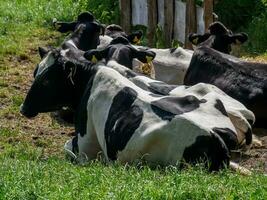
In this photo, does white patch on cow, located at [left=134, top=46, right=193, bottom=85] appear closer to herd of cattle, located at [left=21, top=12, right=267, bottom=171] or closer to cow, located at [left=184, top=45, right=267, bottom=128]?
herd of cattle, located at [left=21, top=12, right=267, bottom=171]

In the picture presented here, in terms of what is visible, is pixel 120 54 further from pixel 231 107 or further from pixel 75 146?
pixel 231 107

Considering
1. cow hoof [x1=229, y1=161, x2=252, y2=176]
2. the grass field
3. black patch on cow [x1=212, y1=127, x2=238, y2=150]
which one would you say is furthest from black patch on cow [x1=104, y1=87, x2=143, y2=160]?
cow hoof [x1=229, y1=161, x2=252, y2=176]

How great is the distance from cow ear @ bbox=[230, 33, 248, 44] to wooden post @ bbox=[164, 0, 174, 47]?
13.4 feet

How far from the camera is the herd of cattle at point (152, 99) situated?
8.70 meters

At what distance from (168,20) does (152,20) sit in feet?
1.41

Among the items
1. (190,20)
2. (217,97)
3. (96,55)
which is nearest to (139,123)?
(217,97)

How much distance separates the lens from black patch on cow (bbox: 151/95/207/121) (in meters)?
8.87

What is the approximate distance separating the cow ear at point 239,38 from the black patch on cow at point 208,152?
5721 millimetres

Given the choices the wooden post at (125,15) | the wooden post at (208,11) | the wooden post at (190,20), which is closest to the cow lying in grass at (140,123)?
the wooden post at (208,11)

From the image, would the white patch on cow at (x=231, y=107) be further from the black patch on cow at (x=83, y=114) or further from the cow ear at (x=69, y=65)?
the cow ear at (x=69, y=65)

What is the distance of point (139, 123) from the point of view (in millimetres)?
9047

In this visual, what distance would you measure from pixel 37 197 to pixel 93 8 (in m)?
15.1

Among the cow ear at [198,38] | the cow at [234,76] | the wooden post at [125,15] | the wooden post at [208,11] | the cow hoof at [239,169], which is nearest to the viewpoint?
the cow hoof at [239,169]

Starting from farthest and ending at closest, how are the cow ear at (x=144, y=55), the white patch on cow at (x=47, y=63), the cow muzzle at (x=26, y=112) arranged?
the cow muzzle at (x=26, y=112), the white patch on cow at (x=47, y=63), the cow ear at (x=144, y=55)
